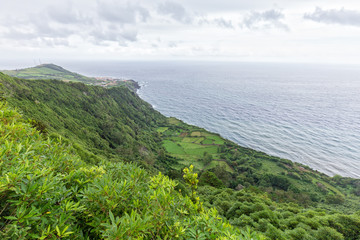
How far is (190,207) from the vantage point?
18.7ft

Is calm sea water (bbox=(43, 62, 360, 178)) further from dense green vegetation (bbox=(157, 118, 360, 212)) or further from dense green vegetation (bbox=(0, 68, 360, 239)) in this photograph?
dense green vegetation (bbox=(0, 68, 360, 239))

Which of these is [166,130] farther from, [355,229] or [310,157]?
[355,229]

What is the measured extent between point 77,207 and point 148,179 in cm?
333

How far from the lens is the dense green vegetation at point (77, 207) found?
10.9 feet

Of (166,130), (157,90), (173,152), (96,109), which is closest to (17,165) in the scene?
(173,152)

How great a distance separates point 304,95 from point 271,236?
19632 cm

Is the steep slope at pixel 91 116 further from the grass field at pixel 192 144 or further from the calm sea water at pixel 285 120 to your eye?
the calm sea water at pixel 285 120

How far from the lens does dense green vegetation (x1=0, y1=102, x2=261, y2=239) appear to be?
10.9ft

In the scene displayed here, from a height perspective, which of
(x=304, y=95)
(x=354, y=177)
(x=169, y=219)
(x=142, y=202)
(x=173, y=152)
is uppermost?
(x=142, y=202)

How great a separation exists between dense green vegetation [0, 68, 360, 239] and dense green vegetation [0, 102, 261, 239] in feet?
0.11

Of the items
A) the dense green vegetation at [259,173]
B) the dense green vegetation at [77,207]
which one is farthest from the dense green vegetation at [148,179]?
the dense green vegetation at [259,173]

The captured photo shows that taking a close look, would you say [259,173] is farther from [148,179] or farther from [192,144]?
[148,179]

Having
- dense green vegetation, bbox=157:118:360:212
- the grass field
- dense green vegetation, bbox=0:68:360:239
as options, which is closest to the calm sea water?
dense green vegetation, bbox=157:118:360:212

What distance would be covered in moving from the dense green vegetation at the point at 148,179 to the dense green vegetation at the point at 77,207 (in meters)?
0.03
